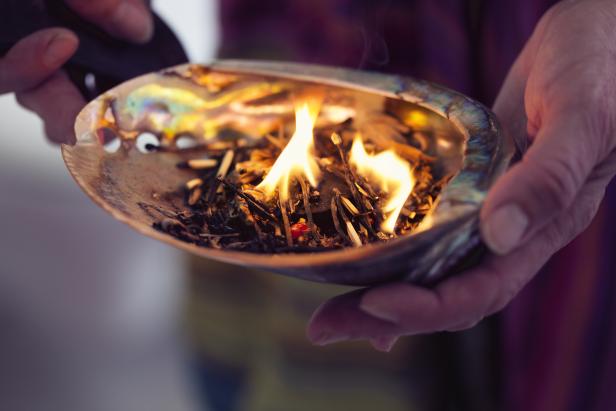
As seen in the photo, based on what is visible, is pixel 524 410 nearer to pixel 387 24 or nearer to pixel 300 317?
pixel 300 317

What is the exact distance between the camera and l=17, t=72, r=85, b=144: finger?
1.24 metres

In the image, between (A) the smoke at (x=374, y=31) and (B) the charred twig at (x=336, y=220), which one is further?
(A) the smoke at (x=374, y=31)

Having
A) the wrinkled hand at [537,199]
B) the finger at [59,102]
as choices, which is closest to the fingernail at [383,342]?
the wrinkled hand at [537,199]

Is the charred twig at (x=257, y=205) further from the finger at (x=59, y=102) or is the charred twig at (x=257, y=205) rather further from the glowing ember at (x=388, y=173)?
the finger at (x=59, y=102)

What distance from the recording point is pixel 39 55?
1.13 m

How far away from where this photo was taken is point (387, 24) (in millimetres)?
1424

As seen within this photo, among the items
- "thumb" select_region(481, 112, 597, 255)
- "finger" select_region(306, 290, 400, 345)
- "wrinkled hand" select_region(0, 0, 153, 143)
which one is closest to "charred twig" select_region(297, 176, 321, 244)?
"finger" select_region(306, 290, 400, 345)

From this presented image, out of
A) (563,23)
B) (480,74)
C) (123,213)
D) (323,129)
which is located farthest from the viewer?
(480,74)

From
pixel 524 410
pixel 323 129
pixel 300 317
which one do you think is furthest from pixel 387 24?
pixel 524 410

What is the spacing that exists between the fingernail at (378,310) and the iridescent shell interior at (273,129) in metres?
A: 0.03

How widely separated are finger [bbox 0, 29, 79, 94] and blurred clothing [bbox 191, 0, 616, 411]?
21.2 inches

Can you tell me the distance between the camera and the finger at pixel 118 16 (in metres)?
1.23

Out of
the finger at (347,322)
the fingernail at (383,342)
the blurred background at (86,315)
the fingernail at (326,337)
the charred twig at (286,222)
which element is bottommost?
the blurred background at (86,315)

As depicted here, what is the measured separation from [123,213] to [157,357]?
1.83 metres
